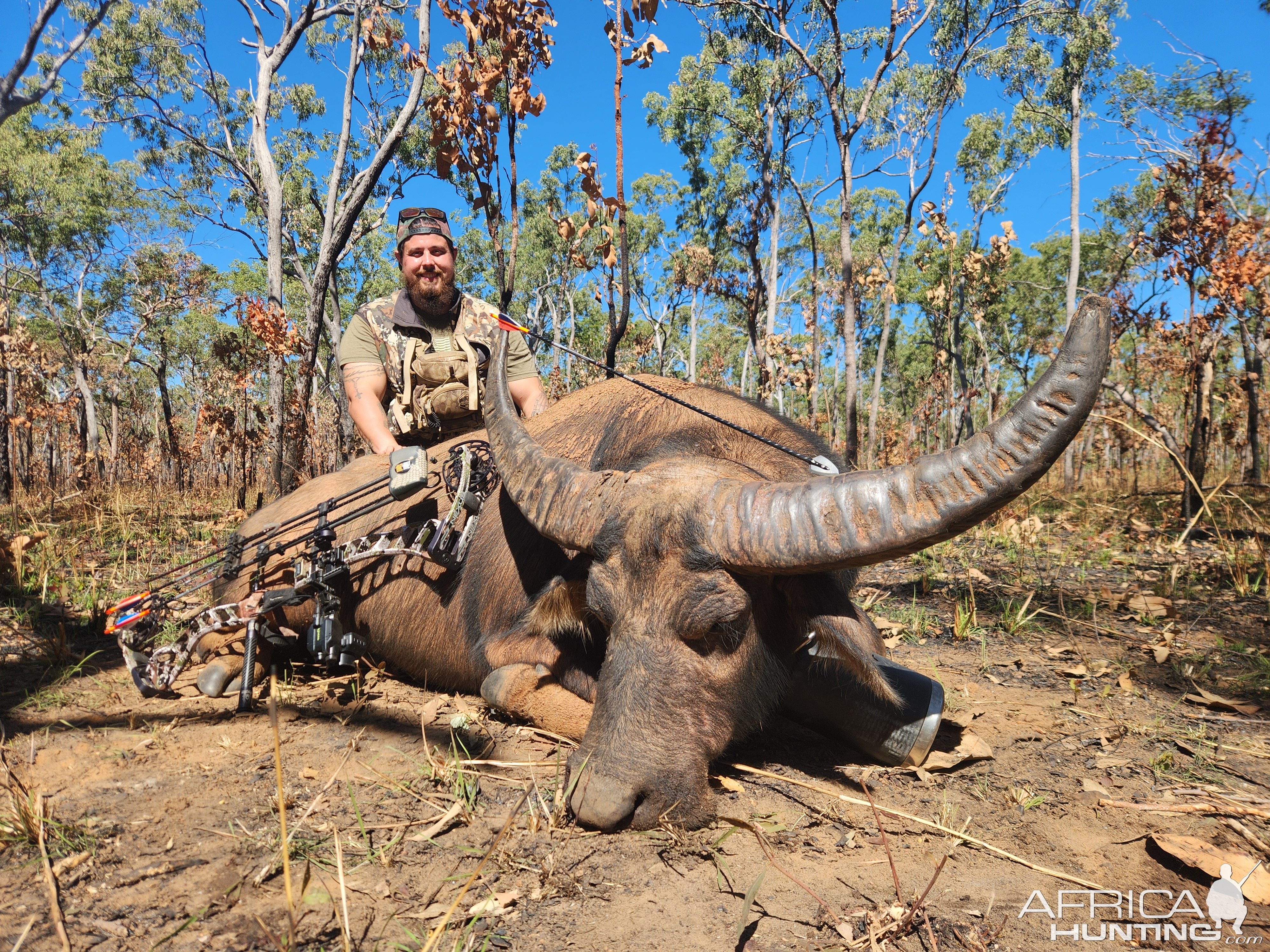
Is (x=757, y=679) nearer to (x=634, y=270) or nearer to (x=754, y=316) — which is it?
(x=754, y=316)

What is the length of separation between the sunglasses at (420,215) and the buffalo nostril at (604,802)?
4.60 metres

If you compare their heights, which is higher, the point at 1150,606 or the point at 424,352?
the point at 424,352

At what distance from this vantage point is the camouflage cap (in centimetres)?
515

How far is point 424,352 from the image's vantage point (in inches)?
204

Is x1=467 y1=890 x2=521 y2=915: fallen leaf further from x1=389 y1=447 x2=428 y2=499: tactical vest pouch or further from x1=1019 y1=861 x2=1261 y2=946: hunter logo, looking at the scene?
x1=389 y1=447 x2=428 y2=499: tactical vest pouch

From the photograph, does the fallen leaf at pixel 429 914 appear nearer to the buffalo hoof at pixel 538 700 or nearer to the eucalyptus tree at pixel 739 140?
the buffalo hoof at pixel 538 700

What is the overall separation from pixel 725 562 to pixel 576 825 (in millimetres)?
950

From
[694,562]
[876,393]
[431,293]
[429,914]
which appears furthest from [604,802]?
[876,393]

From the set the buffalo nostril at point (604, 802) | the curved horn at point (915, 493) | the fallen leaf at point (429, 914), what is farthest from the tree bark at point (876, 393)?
the fallen leaf at point (429, 914)

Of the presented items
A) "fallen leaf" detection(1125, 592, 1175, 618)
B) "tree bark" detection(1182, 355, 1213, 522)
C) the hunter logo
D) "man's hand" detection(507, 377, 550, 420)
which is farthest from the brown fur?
"tree bark" detection(1182, 355, 1213, 522)

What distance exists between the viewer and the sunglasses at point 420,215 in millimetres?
5312

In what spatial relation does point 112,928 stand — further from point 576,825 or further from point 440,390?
point 440,390

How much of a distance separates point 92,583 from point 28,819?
391 centimetres

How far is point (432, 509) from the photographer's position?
3.52 m
